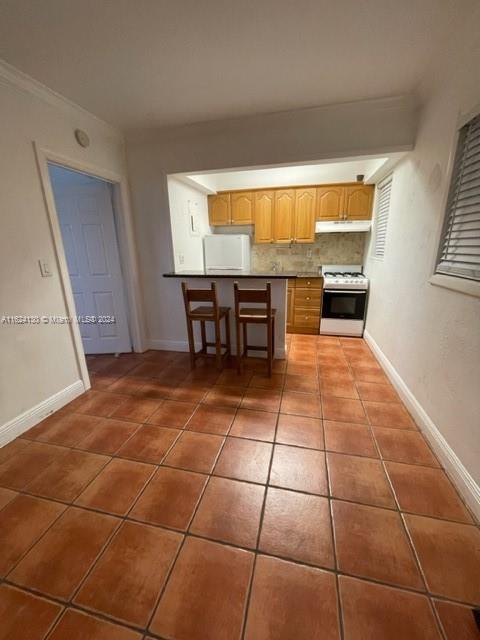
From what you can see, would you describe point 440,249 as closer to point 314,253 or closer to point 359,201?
point 359,201

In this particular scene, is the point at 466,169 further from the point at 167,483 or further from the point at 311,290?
the point at 167,483

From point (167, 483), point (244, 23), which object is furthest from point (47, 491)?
point (244, 23)

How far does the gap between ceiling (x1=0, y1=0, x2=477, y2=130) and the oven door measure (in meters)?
2.13

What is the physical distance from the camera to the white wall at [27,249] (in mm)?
1766

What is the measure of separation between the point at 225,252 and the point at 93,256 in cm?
186

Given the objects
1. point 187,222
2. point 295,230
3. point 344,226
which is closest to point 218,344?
point 187,222

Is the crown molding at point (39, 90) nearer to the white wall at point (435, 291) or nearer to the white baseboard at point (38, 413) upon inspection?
the white baseboard at point (38, 413)

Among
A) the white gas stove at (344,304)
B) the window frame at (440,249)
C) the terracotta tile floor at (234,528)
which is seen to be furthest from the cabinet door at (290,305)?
the window frame at (440,249)

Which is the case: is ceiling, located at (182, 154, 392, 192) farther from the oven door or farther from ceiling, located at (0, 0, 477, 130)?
the oven door

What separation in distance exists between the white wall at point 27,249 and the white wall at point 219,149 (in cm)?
80

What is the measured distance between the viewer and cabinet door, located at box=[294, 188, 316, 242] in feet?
12.8

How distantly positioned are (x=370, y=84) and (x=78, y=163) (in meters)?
2.55

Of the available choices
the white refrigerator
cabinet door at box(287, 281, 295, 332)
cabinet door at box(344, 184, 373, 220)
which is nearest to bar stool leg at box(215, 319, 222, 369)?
cabinet door at box(287, 281, 295, 332)

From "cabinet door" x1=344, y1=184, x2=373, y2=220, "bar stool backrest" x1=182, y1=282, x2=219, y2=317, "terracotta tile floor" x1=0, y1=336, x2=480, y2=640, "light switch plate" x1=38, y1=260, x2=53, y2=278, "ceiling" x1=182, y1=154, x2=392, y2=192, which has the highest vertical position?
"ceiling" x1=182, y1=154, x2=392, y2=192
